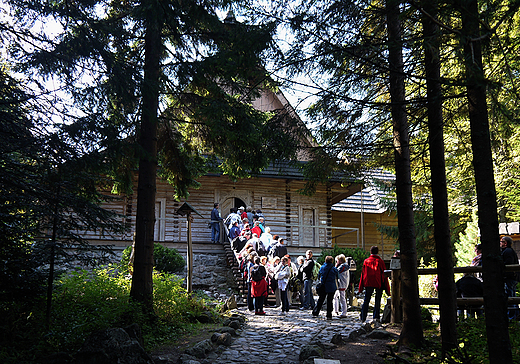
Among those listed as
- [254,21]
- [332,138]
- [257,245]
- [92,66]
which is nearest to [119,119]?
[92,66]

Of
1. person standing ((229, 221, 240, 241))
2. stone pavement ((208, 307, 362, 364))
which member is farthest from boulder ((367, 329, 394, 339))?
person standing ((229, 221, 240, 241))

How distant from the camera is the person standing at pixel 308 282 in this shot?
47.2 ft

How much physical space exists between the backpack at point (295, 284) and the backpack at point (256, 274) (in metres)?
2.31

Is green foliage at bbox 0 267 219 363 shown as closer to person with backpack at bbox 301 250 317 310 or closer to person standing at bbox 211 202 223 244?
person with backpack at bbox 301 250 317 310

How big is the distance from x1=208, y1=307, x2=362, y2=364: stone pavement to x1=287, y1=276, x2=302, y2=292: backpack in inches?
65.7

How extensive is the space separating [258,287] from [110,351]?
25.5ft

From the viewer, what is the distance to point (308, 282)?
48.3 ft

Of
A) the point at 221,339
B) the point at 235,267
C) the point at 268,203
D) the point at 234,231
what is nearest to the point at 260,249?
the point at 235,267

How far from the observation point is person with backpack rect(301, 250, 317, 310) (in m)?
14.4

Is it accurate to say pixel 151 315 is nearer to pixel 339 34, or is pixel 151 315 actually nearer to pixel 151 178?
pixel 151 178

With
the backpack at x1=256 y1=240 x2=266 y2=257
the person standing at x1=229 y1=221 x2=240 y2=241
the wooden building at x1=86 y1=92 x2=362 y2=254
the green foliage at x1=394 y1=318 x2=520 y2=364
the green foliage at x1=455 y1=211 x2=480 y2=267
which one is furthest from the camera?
the wooden building at x1=86 y1=92 x2=362 y2=254

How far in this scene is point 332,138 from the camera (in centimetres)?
938

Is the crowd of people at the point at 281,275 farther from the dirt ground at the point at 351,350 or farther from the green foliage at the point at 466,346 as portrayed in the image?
the green foliage at the point at 466,346

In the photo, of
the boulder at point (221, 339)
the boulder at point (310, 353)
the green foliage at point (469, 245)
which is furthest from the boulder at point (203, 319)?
the green foliage at point (469, 245)
